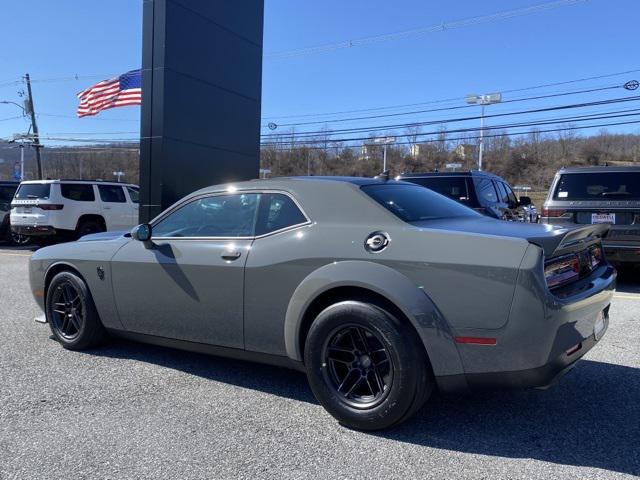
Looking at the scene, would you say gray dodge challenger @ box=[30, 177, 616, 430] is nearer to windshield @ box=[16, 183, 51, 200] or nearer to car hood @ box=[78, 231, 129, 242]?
car hood @ box=[78, 231, 129, 242]

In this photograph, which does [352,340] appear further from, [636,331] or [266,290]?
[636,331]

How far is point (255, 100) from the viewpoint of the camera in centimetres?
1249

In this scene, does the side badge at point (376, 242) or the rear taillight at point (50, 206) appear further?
the rear taillight at point (50, 206)

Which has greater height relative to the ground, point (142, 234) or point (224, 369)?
point (142, 234)

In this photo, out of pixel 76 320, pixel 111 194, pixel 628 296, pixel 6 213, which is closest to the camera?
pixel 76 320

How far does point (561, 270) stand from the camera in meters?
3.21

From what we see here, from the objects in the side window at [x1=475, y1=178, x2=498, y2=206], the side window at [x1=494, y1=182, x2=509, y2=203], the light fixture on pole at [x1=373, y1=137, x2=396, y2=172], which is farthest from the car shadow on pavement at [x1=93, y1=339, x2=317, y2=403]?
the light fixture on pole at [x1=373, y1=137, x2=396, y2=172]

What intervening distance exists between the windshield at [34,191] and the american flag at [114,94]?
4.01 m

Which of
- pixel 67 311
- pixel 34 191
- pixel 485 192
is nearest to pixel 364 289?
pixel 67 311

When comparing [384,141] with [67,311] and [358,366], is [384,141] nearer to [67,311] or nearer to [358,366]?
[67,311]

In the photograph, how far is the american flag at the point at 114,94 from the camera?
1748 centimetres

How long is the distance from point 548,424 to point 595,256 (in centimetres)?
119

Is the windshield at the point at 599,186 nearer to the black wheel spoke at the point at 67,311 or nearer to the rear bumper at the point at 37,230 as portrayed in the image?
the black wheel spoke at the point at 67,311

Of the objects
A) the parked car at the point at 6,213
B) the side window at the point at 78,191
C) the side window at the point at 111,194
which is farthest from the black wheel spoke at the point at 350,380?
the parked car at the point at 6,213
